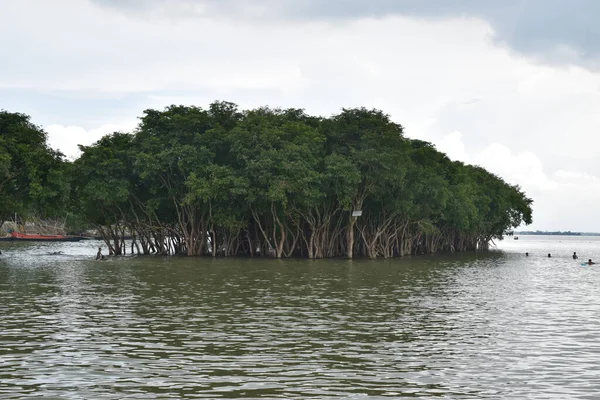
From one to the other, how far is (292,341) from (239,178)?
4306 cm

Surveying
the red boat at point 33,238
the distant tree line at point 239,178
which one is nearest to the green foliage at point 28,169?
the distant tree line at point 239,178

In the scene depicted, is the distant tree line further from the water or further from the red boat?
the red boat

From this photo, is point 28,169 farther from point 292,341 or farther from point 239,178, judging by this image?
point 292,341

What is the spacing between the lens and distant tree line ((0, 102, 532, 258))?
201 ft

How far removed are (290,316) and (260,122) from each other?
4351 centimetres

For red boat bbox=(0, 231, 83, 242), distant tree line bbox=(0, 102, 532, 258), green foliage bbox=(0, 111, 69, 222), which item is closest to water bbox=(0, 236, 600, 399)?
green foliage bbox=(0, 111, 69, 222)

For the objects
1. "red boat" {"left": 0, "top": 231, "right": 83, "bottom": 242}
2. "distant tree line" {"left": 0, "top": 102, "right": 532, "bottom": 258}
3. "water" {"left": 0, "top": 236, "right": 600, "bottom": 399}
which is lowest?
"water" {"left": 0, "top": 236, "right": 600, "bottom": 399}

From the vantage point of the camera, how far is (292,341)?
19.7 metres

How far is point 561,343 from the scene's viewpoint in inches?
790

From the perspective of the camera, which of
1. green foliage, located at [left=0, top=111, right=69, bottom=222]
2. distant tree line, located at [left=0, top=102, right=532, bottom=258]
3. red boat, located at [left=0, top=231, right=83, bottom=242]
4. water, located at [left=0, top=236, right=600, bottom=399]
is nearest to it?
water, located at [left=0, top=236, right=600, bottom=399]

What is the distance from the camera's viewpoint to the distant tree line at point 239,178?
201 feet

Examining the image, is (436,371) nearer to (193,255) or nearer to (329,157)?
(329,157)

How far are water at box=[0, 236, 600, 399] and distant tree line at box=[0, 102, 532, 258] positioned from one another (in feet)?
79.0

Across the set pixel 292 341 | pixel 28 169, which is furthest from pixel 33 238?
pixel 292 341
